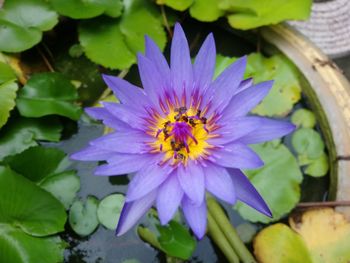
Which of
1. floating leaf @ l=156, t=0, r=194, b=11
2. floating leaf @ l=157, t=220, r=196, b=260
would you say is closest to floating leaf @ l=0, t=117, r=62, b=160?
floating leaf @ l=157, t=220, r=196, b=260

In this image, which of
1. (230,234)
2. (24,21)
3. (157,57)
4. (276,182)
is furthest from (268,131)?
(24,21)

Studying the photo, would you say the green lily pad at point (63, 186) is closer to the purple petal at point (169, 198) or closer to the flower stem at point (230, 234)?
the flower stem at point (230, 234)

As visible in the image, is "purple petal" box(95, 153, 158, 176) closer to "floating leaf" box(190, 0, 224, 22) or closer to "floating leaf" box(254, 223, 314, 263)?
"floating leaf" box(254, 223, 314, 263)

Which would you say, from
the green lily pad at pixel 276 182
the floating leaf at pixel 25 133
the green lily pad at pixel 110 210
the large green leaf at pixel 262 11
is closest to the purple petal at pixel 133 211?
the green lily pad at pixel 110 210

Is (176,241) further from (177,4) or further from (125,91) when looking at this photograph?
(177,4)

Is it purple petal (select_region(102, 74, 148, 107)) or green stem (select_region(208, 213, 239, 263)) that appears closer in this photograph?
purple petal (select_region(102, 74, 148, 107))

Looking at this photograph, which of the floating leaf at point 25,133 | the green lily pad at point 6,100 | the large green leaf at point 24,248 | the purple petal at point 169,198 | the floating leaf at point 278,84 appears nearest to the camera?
the purple petal at point 169,198
